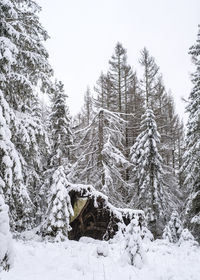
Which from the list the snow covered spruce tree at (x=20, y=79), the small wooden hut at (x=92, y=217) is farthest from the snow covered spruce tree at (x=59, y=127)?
the snow covered spruce tree at (x=20, y=79)

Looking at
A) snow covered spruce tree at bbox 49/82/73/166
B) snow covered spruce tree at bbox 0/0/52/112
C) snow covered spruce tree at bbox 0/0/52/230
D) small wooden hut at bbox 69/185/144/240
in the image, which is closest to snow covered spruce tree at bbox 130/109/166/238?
small wooden hut at bbox 69/185/144/240

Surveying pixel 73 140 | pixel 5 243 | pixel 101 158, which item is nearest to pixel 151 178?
pixel 101 158

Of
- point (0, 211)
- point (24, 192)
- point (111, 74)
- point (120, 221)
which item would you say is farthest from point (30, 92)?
point (111, 74)

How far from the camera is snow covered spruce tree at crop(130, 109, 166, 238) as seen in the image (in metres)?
16.1

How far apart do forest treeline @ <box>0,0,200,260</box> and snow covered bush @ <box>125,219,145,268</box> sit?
3.60m

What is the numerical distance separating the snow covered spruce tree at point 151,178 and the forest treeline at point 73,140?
73mm

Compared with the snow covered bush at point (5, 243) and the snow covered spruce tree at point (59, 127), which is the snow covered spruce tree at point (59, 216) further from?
the snow covered bush at point (5, 243)

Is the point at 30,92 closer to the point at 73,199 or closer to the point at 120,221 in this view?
the point at 73,199

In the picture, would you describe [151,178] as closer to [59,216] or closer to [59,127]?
[59,127]

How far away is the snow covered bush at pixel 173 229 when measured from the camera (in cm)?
1272

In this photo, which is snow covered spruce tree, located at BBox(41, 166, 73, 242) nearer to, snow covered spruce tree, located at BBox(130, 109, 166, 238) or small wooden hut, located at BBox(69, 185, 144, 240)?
small wooden hut, located at BBox(69, 185, 144, 240)

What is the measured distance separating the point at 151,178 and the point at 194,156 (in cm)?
445

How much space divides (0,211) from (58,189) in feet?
23.9

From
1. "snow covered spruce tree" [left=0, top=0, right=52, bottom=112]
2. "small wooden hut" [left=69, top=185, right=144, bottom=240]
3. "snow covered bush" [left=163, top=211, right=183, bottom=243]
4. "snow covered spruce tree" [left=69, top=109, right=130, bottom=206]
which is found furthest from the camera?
"snow covered spruce tree" [left=69, top=109, right=130, bottom=206]
